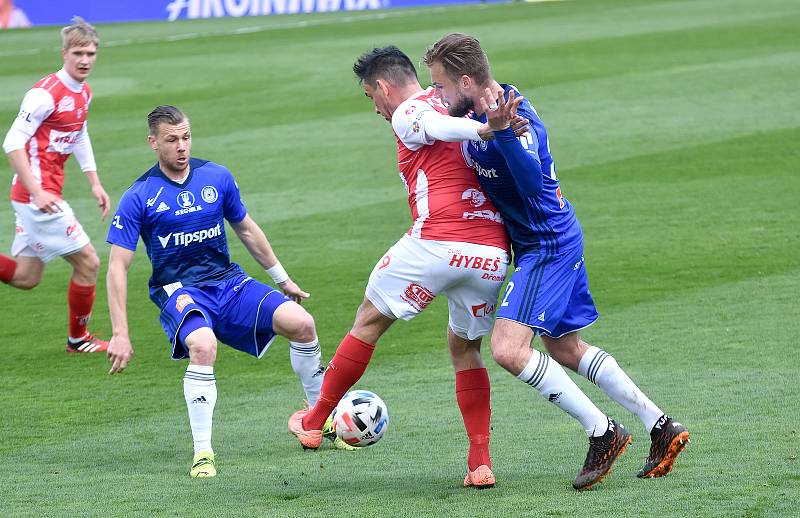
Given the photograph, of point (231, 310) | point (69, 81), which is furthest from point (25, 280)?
point (231, 310)

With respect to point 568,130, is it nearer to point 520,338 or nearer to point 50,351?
point 50,351

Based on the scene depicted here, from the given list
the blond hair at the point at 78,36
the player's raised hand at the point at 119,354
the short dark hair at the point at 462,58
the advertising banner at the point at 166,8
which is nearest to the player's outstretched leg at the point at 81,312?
the blond hair at the point at 78,36

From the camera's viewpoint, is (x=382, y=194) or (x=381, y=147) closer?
(x=382, y=194)

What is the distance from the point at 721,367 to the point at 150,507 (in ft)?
12.1

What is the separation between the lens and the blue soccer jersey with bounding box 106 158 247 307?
6.47m

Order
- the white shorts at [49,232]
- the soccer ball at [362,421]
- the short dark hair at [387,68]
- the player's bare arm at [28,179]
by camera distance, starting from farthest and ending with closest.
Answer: the white shorts at [49,232]
the player's bare arm at [28,179]
the soccer ball at [362,421]
the short dark hair at [387,68]

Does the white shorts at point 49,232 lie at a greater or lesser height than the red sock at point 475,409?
greater

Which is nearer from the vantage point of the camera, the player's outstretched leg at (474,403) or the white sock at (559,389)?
the white sock at (559,389)

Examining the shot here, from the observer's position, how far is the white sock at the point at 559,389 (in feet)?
17.7

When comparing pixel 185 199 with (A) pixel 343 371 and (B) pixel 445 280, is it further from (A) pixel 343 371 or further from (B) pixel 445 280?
(B) pixel 445 280

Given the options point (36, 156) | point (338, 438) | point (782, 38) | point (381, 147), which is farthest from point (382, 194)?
point (782, 38)

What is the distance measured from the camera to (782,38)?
2262cm

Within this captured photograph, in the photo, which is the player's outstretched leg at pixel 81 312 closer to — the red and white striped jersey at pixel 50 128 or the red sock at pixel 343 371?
the red and white striped jersey at pixel 50 128

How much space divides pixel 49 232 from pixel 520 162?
5017 millimetres
